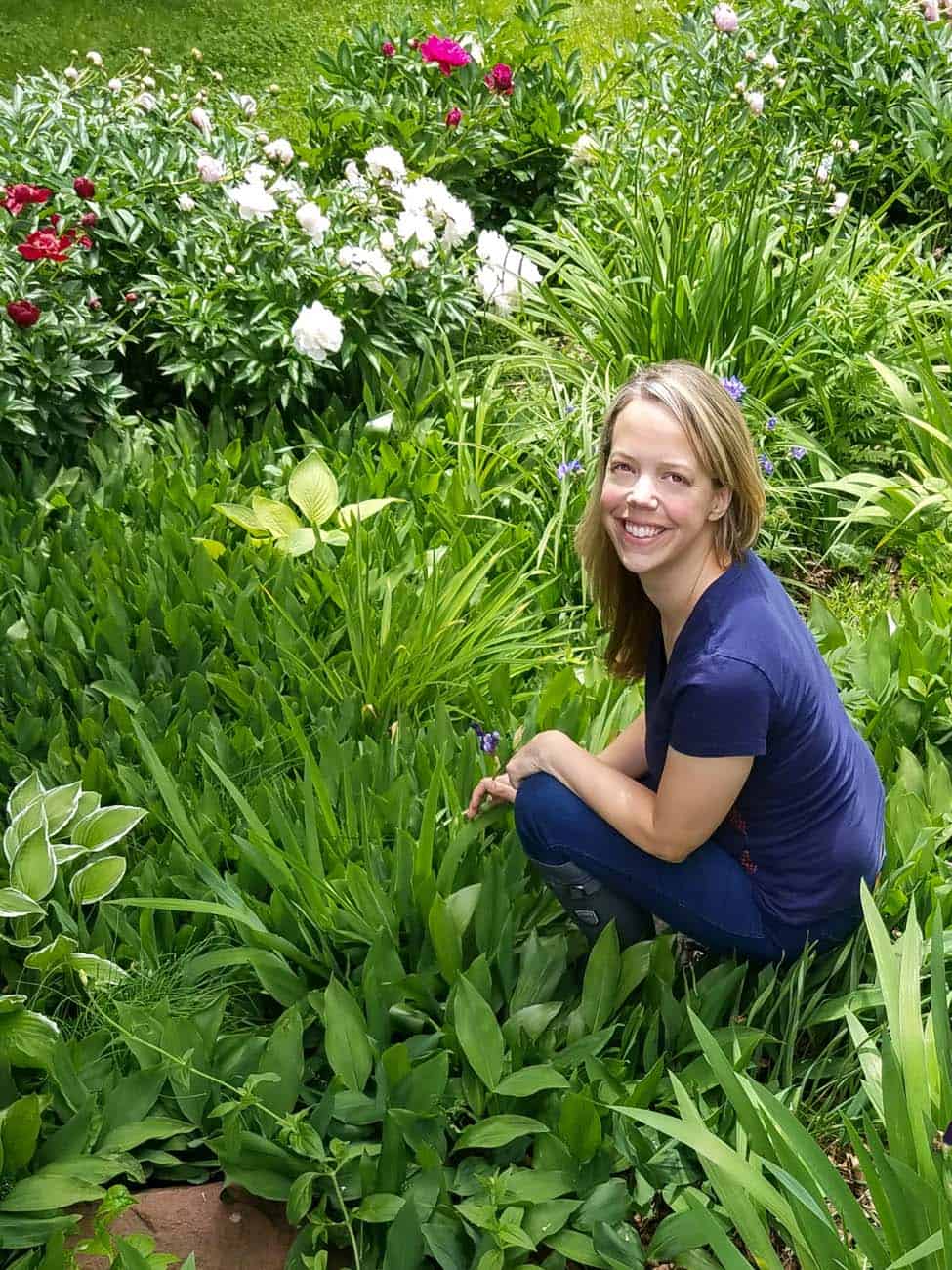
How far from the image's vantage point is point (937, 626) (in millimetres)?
2822

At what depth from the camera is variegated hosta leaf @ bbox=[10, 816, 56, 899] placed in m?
2.06

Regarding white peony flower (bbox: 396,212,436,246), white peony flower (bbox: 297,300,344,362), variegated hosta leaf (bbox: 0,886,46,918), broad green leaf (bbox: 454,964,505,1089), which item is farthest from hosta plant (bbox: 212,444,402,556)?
broad green leaf (bbox: 454,964,505,1089)

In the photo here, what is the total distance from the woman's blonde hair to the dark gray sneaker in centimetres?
40

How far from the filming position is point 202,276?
354 cm

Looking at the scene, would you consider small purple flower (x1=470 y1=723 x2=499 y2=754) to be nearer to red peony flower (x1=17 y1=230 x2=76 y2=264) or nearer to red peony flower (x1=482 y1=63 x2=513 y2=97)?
red peony flower (x1=17 y1=230 x2=76 y2=264)

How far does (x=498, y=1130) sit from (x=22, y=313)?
2.26m

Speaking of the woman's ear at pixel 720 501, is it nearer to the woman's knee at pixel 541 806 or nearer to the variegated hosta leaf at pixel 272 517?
the woman's knee at pixel 541 806

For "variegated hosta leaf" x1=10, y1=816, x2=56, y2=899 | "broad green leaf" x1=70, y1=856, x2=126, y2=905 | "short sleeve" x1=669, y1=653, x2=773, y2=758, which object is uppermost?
"short sleeve" x1=669, y1=653, x2=773, y2=758

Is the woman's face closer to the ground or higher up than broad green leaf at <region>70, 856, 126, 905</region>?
higher up

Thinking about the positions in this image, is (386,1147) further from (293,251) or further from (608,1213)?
(293,251)

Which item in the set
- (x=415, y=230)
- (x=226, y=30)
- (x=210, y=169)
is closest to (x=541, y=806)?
(x=415, y=230)

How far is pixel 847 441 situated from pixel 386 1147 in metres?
2.61

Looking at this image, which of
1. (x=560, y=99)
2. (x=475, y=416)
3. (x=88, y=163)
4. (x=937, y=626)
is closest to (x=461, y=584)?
(x=475, y=416)

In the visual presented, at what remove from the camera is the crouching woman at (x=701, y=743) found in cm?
172
